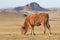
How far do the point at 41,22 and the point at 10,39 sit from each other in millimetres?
3614

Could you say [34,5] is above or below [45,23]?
below

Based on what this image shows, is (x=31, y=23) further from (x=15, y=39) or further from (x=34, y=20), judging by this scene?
(x=15, y=39)

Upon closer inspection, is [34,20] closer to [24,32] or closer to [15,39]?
[24,32]

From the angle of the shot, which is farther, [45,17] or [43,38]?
[45,17]

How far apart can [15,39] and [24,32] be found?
3301 mm

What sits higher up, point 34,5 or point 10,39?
point 10,39

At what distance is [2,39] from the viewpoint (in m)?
17.0

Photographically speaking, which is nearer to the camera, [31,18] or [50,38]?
[50,38]

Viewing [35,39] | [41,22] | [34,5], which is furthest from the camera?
[34,5]

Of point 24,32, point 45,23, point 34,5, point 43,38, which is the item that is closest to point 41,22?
point 45,23

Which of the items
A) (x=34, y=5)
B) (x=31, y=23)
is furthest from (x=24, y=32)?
(x=34, y=5)

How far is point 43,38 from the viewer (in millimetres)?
16828

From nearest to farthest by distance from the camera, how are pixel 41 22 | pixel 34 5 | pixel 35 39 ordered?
pixel 35 39
pixel 41 22
pixel 34 5

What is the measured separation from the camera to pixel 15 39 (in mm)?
16609
